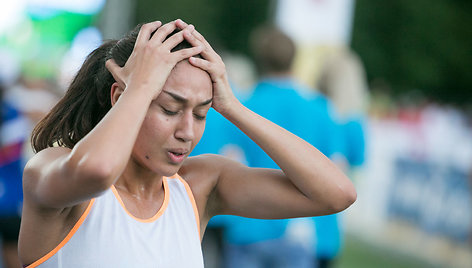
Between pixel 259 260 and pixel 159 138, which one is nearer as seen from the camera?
pixel 159 138

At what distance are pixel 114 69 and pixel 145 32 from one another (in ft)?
0.52

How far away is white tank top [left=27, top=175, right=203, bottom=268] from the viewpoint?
235cm

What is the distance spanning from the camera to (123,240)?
7.88 feet

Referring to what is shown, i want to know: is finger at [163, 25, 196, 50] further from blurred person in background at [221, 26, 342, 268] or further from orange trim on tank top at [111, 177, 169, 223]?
blurred person in background at [221, 26, 342, 268]

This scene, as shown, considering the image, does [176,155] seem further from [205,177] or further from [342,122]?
[342,122]

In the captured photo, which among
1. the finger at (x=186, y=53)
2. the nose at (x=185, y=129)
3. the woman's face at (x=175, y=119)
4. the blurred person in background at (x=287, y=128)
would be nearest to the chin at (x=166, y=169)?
the woman's face at (x=175, y=119)

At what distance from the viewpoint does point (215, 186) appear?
2.85m

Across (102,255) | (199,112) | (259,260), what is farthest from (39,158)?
(259,260)

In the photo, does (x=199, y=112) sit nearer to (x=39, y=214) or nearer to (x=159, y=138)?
(x=159, y=138)

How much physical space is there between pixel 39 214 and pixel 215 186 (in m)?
0.75

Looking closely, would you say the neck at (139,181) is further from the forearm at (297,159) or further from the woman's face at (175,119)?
the forearm at (297,159)

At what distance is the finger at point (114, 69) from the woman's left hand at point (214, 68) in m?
0.23

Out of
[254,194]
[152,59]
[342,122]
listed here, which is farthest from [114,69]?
[342,122]

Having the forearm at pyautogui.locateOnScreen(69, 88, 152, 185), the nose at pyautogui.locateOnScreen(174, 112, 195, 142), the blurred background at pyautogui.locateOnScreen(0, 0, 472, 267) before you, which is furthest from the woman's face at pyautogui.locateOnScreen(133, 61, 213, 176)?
the blurred background at pyautogui.locateOnScreen(0, 0, 472, 267)
